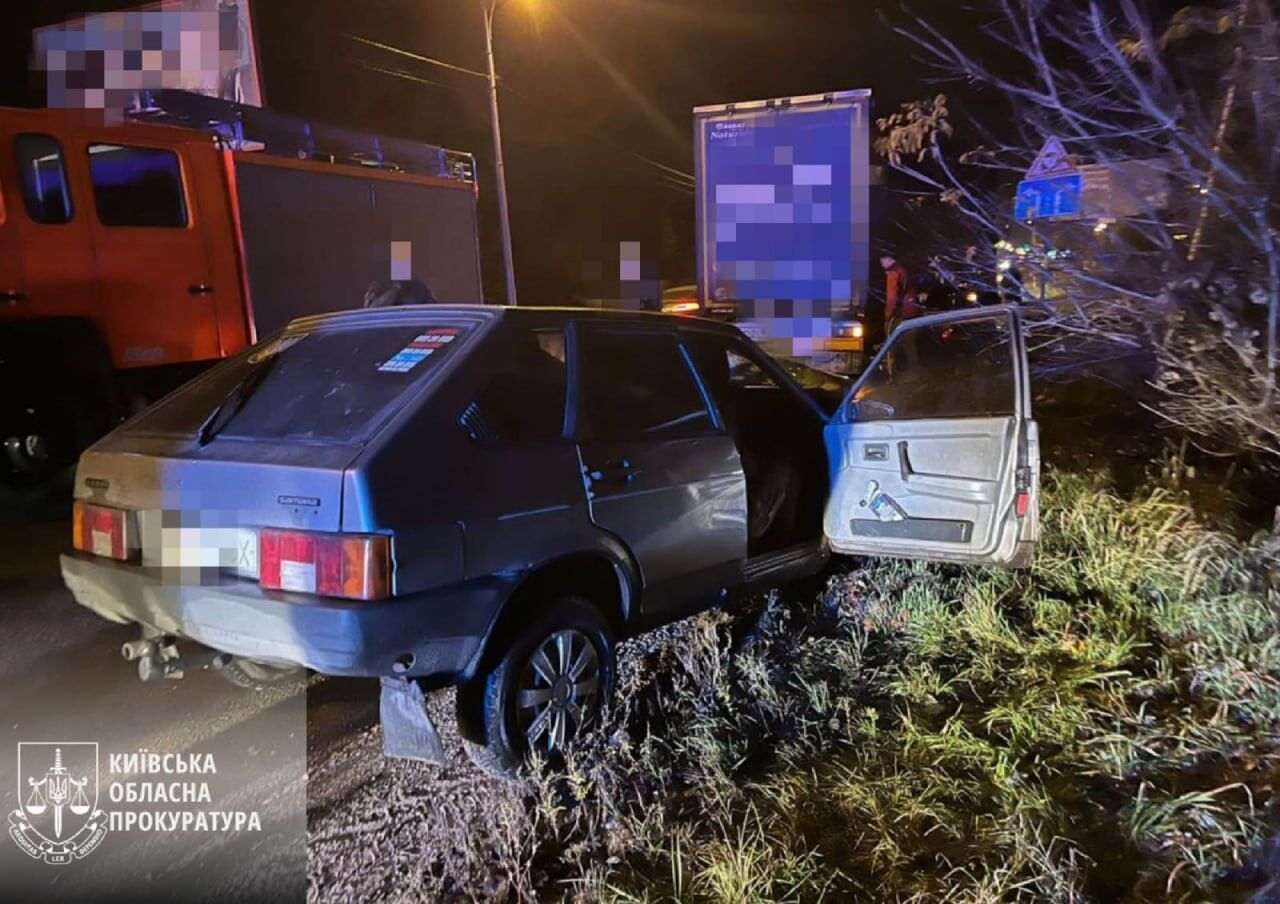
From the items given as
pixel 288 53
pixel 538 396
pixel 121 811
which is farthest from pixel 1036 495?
pixel 288 53

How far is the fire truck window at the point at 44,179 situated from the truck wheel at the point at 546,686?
566 cm

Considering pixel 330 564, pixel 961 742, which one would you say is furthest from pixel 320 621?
pixel 961 742

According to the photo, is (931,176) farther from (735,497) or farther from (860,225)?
(860,225)

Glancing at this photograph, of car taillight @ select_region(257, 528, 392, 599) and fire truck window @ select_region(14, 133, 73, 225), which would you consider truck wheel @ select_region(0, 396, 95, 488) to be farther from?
car taillight @ select_region(257, 528, 392, 599)

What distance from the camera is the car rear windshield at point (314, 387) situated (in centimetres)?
285

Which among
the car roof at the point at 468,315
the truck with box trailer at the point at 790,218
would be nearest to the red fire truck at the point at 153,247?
the car roof at the point at 468,315

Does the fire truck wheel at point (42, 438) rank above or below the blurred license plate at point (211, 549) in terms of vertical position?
below

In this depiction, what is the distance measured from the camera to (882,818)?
9.07 feet

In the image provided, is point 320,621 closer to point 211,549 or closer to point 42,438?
point 211,549

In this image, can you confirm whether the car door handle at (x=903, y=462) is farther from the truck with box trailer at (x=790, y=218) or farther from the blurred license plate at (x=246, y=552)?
the truck with box trailer at (x=790, y=218)

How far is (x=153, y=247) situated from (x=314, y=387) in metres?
5.00

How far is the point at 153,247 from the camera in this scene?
700 centimetres

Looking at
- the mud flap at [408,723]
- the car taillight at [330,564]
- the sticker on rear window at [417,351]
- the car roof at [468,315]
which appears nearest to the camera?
the car taillight at [330,564]

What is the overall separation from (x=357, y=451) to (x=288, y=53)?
2083cm
